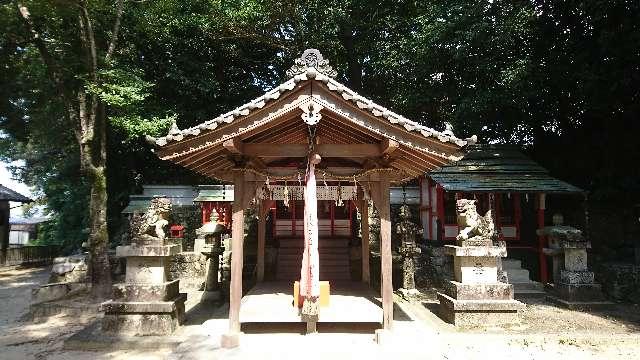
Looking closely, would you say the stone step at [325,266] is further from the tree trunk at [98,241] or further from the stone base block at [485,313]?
the tree trunk at [98,241]

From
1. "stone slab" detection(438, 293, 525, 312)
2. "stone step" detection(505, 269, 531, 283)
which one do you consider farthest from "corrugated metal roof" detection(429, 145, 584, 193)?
"stone slab" detection(438, 293, 525, 312)

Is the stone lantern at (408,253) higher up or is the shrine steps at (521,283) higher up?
the stone lantern at (408,253)

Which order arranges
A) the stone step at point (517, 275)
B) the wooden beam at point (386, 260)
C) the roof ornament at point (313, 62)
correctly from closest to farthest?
the roof ornament at point (313, 62)
the wooden beam at point (386, 260)
the stone step at point (517, 275)

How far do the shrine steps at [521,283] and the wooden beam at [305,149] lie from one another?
30.7 ft

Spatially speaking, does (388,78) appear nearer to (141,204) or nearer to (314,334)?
(141,204)

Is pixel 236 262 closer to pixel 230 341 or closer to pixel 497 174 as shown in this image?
pixel 230 341

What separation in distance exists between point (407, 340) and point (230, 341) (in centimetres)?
328

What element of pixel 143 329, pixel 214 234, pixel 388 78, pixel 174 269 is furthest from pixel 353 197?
pixel 388 78

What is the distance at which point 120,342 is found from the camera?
824cm

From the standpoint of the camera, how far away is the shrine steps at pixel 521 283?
535 inches

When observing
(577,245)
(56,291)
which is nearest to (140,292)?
(56,291)

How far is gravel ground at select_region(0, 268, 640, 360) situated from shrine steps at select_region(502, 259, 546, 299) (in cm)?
168

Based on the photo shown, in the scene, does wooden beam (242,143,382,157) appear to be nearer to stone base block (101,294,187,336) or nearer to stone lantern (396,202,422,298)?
stone base block (101,294,187,336)

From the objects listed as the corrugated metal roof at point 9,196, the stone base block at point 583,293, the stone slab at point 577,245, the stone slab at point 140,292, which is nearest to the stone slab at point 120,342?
the stone slab at point 140,292
